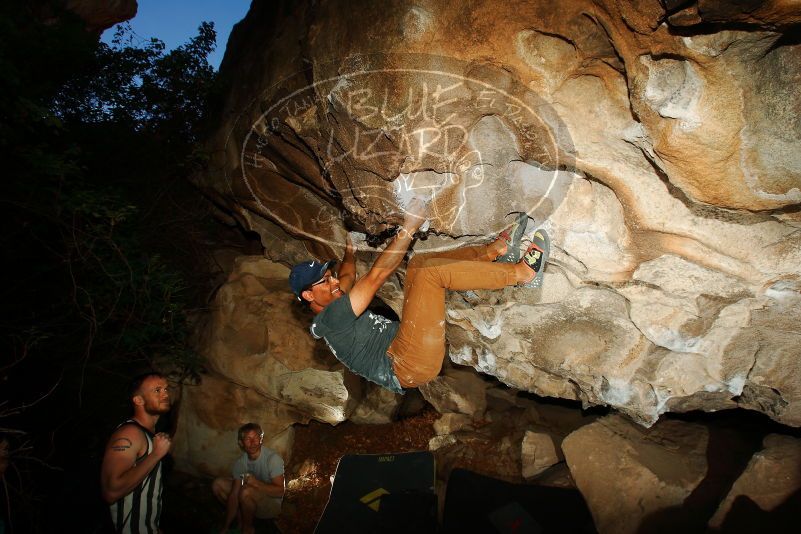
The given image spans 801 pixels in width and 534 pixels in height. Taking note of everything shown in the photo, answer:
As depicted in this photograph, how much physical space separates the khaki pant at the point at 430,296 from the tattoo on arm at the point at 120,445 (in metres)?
2.00

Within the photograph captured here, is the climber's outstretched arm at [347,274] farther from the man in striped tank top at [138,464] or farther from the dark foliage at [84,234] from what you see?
the dark foliage at [84,234]

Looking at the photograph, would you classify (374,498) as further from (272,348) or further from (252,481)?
(272,348)

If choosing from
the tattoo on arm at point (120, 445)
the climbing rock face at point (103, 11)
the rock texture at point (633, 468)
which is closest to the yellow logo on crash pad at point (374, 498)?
the rock texture at point (633, 468)

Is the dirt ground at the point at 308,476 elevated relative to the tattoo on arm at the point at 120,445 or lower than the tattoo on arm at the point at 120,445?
lower

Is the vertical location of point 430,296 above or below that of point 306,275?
below

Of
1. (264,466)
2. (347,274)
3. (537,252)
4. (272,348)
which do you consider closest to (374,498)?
(264,466)

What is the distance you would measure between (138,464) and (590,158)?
3591 millimetres

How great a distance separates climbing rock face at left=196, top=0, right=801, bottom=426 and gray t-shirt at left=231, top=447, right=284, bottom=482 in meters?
2.81

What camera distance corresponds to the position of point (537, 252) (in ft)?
8.39

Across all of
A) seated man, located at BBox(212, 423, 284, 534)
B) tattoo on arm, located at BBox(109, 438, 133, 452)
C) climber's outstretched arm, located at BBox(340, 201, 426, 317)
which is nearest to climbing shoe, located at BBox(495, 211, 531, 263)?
climber's outstretched arm, located at BBox(340, 201, 426, 317)

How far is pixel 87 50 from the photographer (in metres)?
5.05

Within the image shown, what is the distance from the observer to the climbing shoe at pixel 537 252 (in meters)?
2.55

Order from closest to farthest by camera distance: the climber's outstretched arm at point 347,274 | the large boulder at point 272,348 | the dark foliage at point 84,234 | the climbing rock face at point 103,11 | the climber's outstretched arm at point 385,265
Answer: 1. the climber's outstretched arm at point 385,265
2. the climber's outstretched arm at point 347,274
3. the dark foliage at point 84,234
4. the large boulder at point 272,348
5. the climbing rock face at point 103,11

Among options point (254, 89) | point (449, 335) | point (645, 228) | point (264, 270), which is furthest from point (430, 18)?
point (264, 270)
